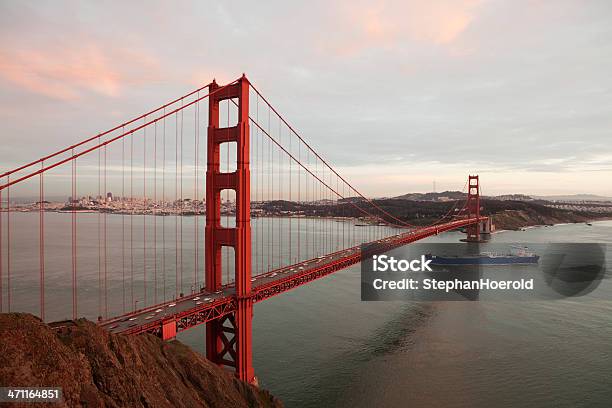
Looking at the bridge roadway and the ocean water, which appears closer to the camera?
the bridge roadway

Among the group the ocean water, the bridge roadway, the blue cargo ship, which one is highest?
the bridge roadway

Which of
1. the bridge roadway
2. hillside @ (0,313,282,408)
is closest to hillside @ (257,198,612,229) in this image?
the bridge roadway

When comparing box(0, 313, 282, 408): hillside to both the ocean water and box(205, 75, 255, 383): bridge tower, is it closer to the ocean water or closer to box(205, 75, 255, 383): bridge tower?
box(205, 75, 255, 383): bridge tower

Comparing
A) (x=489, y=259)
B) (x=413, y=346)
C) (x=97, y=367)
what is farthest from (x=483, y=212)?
(x=97, y=367)

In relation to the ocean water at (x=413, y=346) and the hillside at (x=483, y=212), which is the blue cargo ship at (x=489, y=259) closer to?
the ocean water at (x=413, y=346)

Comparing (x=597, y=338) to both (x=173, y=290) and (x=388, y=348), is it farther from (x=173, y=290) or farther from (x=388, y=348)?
(x=173, y=290)

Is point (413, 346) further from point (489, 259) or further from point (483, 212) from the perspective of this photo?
point (483, 212)

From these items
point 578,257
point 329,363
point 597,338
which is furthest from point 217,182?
point 578,257
